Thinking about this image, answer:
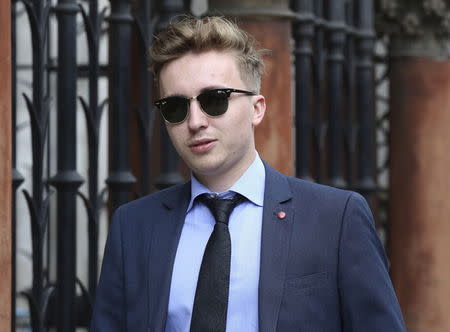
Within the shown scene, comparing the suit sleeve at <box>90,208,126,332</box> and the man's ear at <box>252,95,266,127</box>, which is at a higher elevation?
the man's ear at <box>252,95,266,127</box>

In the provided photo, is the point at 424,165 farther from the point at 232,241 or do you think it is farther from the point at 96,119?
the point at 232,241

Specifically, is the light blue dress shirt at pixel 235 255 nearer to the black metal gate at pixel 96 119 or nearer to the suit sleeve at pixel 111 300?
the suit sleeve at pixel 111 300

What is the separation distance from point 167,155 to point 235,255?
8.70 ft

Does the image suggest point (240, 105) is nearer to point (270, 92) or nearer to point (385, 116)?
point (270, 92)

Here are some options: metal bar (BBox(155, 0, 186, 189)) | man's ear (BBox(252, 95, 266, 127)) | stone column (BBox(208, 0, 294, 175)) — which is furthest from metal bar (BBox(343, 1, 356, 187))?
man's ear (BBox(252, 95, 266, 127))

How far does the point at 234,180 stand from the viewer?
3566 millimetres

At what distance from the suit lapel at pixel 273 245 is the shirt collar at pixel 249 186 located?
0.02m

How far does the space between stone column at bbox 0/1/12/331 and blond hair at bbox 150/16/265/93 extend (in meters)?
0.90

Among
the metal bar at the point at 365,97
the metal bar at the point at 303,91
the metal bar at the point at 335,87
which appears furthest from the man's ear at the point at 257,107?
the metal bar at the point at 365,97

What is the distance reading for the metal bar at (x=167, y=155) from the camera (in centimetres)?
608

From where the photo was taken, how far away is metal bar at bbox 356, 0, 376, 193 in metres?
8.38

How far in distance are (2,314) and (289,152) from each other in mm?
2861

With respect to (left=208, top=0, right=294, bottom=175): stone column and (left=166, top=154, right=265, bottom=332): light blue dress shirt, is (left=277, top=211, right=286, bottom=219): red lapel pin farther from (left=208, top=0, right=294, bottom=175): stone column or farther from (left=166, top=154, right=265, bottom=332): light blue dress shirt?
(left=208, top=0, right=294, bottom=175): stone column

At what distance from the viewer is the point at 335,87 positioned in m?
8.00
